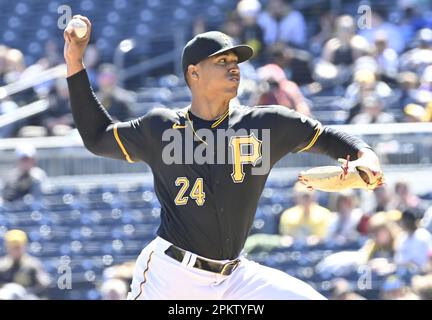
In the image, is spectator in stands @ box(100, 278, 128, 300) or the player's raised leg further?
spectator in stands @ box(100, 278, 128, 300)

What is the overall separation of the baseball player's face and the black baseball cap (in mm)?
28

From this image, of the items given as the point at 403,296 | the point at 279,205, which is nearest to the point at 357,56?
the point at 279,205

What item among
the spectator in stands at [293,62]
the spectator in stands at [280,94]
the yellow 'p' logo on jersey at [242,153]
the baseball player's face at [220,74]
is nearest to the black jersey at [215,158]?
the yellow 'p' logo on jersey at [242,153]

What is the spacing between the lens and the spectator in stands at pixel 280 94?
28.0ft

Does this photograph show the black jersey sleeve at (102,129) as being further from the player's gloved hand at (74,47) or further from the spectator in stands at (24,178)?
the spectator in stands at (24,178)

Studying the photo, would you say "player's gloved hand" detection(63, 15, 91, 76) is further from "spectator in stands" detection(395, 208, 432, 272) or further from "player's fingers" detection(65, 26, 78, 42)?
"spectator in stands" detection(395, 208, 432, 272)

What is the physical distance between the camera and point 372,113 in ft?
27.9

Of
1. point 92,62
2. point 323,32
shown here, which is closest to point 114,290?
point 92,62

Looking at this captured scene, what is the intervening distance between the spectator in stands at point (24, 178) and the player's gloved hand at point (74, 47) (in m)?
4.21

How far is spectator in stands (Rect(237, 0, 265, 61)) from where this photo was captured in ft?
30.9

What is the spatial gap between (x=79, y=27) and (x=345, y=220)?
3.99 meters

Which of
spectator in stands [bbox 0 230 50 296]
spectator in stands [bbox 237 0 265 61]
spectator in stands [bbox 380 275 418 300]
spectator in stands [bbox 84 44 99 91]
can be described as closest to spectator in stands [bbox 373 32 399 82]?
spectator in stands [bbox 237 0 265 61]
